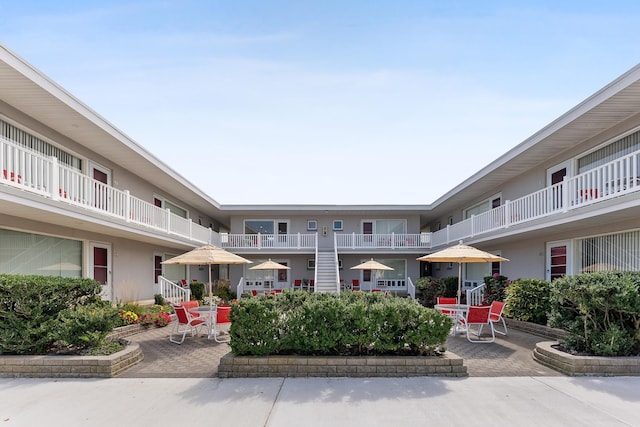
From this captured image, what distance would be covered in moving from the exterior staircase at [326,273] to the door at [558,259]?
8994 millimetres

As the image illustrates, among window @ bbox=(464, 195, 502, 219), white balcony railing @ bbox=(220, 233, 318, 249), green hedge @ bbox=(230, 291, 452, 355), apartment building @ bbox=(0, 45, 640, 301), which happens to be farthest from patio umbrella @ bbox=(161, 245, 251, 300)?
window @ bbox=(464, 195, 502, 219)

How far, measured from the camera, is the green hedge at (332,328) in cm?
598

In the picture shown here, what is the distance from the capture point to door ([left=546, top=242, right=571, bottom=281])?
11.5 meters

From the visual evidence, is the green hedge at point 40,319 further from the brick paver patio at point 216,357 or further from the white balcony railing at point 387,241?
the white balcony railing at point 387,241

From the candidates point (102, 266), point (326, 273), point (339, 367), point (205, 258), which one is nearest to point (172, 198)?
point (102, 266)

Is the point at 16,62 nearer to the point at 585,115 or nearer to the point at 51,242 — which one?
the point at 51,242

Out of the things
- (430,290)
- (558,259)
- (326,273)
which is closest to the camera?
(558,259)

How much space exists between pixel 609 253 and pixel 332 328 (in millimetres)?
8896

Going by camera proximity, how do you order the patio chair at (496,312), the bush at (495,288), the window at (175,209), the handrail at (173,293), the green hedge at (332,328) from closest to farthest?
the green hedge at (332,328)
the patio chair at (496,312)
the bush at (495,288)
the handrail at (173,293)
the window at (175,209)

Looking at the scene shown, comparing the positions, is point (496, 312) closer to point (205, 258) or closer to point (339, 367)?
point (339, 367)

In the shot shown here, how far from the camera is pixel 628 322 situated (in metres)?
6.36

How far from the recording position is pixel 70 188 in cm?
896

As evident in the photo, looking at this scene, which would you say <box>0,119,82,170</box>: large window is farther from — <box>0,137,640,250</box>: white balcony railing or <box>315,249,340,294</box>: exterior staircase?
<box>315,249,340,294</box>: exterior staircase

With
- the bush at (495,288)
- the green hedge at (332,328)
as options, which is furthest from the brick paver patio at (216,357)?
the bush at (495,288)
